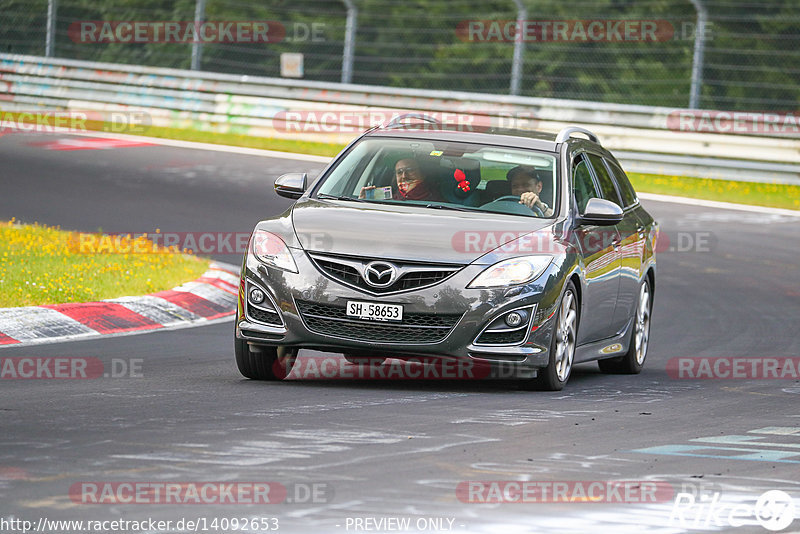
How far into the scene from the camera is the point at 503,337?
918cm

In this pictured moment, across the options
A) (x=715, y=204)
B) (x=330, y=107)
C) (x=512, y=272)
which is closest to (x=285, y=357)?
(x=512, y=272)

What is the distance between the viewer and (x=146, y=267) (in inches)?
545

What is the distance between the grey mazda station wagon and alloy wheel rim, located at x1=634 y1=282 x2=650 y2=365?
31.0 inches

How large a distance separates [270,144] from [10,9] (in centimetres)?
828

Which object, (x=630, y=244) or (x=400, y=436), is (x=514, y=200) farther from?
(x=400, y=436)

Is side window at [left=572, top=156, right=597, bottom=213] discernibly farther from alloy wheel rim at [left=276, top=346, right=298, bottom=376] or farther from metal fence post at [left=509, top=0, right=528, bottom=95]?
metal fence post at [left=509, top=0, right=528, bottom=95]

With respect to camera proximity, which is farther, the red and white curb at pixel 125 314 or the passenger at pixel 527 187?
the red and white curb at pixel 125 314

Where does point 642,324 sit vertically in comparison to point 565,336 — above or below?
below

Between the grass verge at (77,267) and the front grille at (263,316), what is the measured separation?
2741 millimetres

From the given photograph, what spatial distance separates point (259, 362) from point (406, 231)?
1194 mm

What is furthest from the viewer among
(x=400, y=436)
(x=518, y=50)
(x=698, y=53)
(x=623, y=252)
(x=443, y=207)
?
(x=518, y=50)

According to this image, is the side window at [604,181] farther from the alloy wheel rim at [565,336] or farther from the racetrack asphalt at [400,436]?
the alloy wheel rim at [565,336]

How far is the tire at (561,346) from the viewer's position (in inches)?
372

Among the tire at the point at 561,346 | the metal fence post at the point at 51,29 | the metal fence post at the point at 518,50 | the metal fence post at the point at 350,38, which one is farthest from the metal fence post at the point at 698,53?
the tire at the point at 561,346
